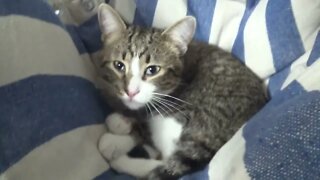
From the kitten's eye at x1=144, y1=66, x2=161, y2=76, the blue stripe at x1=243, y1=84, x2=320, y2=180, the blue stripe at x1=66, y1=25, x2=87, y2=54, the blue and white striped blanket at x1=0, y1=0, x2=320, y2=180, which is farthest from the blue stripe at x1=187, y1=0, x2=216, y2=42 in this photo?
the blue stripe at x1=243, y1=84, x2=320, y2=180

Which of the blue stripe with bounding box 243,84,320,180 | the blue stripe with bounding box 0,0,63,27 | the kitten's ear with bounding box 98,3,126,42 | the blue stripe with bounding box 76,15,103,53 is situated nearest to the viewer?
the blue stripe with bounding box 243,84,320,180

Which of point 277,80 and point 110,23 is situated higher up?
point 110,23

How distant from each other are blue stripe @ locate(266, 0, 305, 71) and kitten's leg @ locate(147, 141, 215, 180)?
295 mm

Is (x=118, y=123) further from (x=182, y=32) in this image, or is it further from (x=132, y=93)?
(x=182, y=32)

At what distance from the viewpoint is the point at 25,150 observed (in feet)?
2.97

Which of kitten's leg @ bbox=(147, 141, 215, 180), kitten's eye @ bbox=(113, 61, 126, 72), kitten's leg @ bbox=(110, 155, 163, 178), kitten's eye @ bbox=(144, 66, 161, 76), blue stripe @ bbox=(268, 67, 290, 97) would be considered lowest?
kitten's leg @ bbox=(110, 155, 163, 178)

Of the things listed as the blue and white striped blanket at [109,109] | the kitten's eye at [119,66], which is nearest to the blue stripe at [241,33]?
the blue and white striped blanket at [109,109]

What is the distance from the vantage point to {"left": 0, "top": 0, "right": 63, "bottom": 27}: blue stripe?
3.28 ft

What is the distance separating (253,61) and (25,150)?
0.63m

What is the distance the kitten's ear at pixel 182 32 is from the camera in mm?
1238

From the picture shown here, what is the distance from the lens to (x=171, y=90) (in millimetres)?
1278

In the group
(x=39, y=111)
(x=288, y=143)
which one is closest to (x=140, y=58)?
(x=39, y=111)

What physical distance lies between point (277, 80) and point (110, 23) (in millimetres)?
435

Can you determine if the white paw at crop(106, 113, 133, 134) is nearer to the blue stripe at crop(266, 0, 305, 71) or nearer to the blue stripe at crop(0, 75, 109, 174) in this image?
the blue stripe at crop(0, 75, 109, 174)
